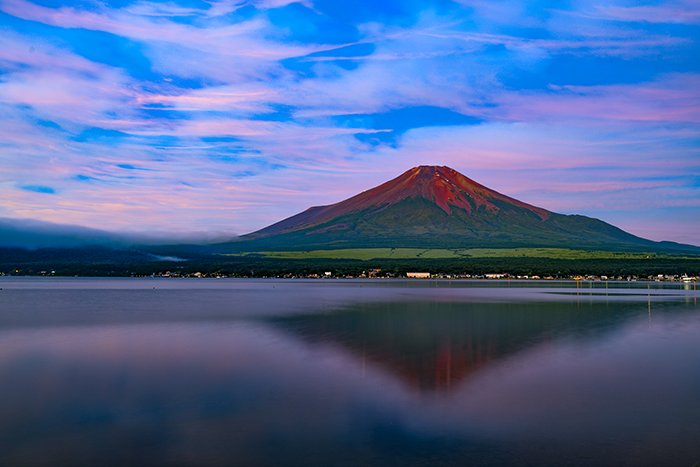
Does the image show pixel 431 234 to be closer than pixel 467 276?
No

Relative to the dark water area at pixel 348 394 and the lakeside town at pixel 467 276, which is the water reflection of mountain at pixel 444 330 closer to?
the dark water area at pixel 348 394

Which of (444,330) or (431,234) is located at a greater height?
(431,234)

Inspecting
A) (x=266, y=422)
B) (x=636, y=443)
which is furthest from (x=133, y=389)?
(x=636, y=443)

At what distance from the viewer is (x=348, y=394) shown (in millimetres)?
14758

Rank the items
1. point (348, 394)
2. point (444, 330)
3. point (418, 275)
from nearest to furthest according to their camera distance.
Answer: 1. point (348, 394)
2. point (444, 330)
3. point (418, 275)

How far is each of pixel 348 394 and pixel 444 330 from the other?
1398cm

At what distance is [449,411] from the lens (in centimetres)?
1301

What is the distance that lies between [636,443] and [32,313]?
3454 centimetres

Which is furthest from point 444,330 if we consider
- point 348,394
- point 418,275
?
point 418,275

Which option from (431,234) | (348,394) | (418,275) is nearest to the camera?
(348,394)

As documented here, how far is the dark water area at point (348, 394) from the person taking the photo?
409 inches

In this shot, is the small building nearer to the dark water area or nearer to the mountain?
the mountain

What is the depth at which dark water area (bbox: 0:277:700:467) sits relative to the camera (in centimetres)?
1039

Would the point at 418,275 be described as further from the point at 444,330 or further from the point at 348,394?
the point at 348,394
